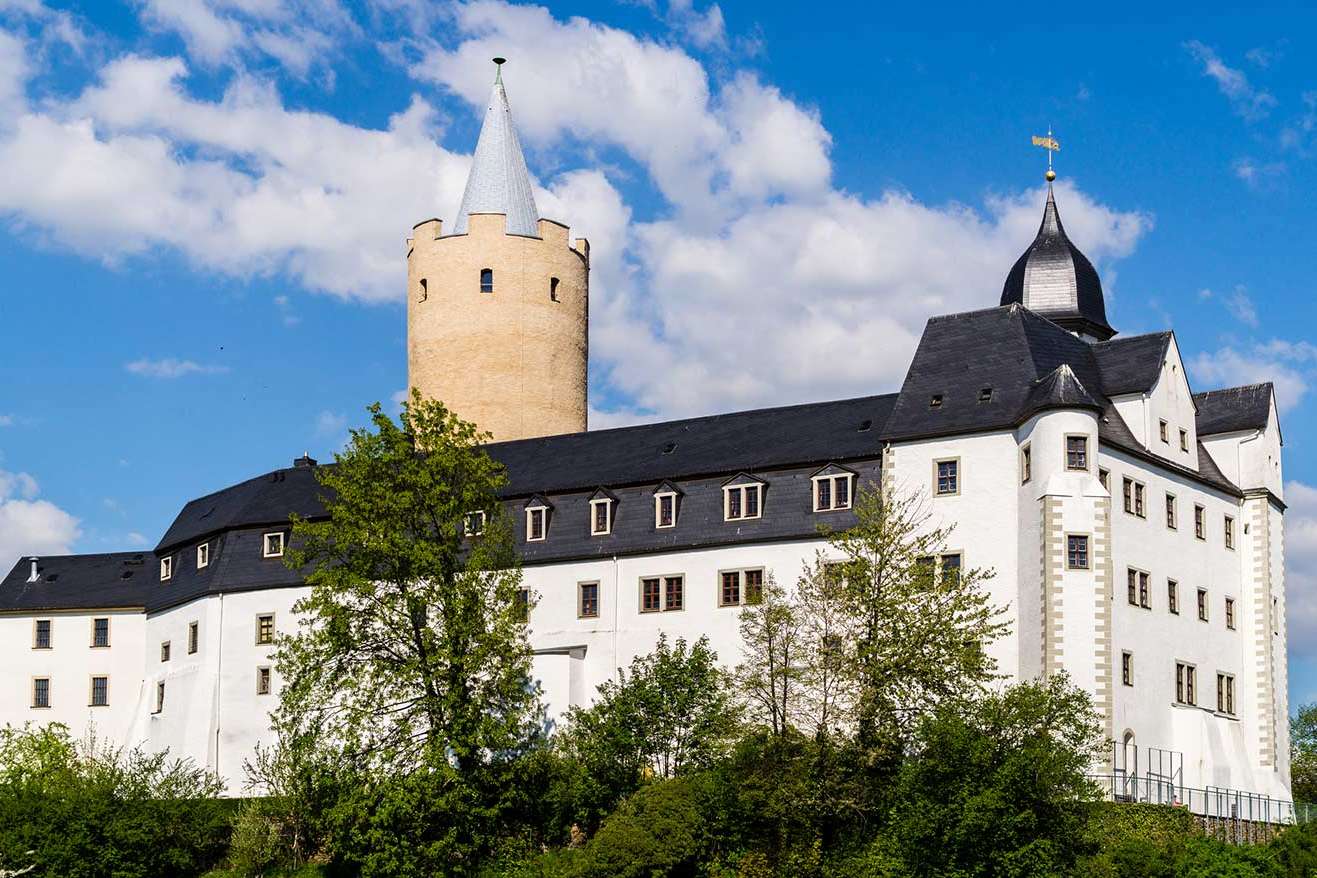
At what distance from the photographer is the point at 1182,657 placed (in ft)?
190

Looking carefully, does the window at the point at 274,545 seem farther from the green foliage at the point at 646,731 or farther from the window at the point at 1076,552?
the window at the point at 1076,552

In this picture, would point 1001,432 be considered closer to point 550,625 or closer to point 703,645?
point 703,645

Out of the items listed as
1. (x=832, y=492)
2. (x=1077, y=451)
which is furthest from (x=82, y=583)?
(x=1077, y=451)

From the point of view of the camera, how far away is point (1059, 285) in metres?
68.8

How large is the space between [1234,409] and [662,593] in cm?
1942

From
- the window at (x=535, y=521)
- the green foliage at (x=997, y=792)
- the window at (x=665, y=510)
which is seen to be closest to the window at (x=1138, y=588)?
the green foliage at (x=997, y=792)

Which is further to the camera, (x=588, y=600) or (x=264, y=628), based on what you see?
(x=264, y=628)

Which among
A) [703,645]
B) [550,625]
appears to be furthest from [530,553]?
[703,645]

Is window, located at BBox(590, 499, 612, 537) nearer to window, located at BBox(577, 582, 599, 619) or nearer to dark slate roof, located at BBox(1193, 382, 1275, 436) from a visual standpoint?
window, located at BBox(577, 582, 599, 619)

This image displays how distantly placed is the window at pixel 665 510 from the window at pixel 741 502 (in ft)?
5.90

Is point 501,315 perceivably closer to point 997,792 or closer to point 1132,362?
point 1132,362

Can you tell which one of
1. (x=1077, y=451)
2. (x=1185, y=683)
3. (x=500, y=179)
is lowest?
(x=1185, y=683)

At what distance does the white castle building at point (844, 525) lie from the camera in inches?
2186

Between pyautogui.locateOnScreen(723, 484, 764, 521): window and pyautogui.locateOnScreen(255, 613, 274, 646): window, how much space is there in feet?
55.3
